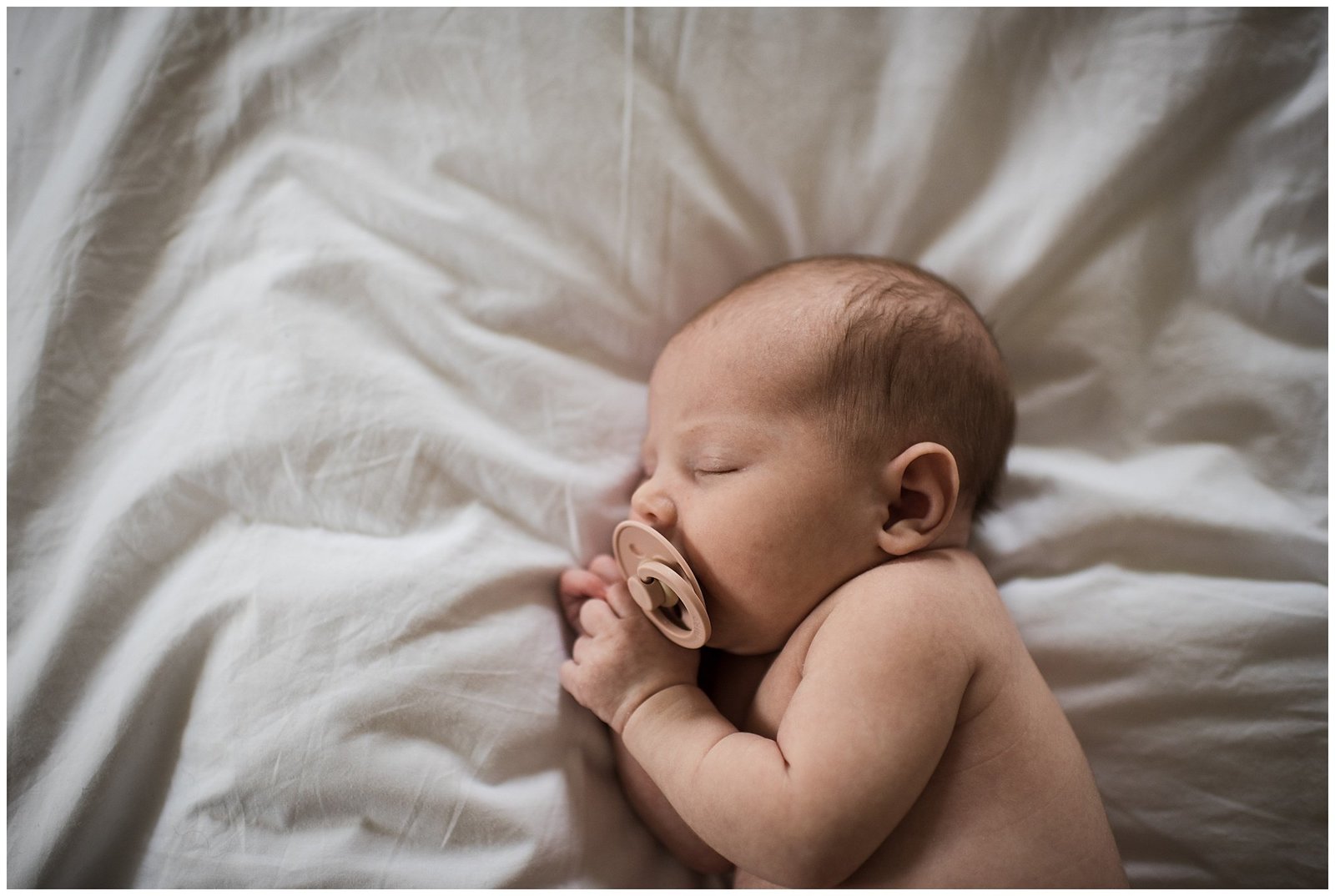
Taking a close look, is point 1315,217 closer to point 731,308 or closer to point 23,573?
point 731,308

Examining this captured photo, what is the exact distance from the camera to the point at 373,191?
1.08m

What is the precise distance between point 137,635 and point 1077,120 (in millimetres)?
1329

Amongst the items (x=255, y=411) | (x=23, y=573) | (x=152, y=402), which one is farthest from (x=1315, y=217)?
(x=23, y=573)

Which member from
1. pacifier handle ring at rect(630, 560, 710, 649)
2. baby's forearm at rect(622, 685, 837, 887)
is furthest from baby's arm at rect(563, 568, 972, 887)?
pacifier handle ring at rect(630, 560, 710, 649)

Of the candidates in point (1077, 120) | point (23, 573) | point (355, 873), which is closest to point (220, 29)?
point (23, 573)

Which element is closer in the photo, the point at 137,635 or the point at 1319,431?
the point at 137,635

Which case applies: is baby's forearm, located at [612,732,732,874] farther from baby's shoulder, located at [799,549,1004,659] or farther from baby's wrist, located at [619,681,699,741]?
baby's shoulder, located at [799,549,1004,659]

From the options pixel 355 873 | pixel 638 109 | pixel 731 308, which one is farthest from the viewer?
pixel 638 109

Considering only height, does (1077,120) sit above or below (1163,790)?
above

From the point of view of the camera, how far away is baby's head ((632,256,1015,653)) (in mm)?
930

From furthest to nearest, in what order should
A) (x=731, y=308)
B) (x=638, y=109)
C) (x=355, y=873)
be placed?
1. (x=638, y=109)
2. (x=731, y=308)
3. (x=355, y=873)

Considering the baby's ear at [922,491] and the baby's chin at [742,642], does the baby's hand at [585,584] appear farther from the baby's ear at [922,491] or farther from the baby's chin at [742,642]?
the baby's ear at [922,491]

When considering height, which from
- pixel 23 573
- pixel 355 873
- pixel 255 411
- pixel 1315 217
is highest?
pixel 1315 217

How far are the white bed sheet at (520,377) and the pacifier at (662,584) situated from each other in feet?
0.39
